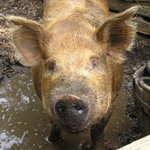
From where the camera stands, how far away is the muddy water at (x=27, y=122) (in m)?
4.12

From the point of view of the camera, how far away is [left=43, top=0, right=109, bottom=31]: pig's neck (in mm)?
3461

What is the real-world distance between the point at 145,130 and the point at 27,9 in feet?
17.9

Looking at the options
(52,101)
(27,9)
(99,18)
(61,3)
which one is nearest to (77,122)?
(52,101)

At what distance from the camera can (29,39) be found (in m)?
3.25

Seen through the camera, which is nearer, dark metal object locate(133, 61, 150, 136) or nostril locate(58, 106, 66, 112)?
nostril locate(58, 106, 66, 112)

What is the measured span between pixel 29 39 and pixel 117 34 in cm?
106

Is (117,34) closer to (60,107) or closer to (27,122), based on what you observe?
(60,107)

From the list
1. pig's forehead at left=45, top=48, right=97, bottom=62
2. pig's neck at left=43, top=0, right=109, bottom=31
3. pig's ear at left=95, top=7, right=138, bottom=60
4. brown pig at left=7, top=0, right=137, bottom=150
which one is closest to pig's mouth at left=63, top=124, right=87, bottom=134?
brown pig at left=7, top=0, right=137, bottom=150

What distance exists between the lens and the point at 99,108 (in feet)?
8.73

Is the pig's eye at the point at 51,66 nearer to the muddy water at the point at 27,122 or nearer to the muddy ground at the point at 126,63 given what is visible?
the muddy water at the point at 27,122

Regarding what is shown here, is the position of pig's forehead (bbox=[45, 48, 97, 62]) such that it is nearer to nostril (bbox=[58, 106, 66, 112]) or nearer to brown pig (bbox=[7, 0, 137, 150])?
brown pig (bbox=[7, 0, 137, 150])

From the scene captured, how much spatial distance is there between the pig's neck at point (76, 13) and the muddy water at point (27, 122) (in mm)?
1564

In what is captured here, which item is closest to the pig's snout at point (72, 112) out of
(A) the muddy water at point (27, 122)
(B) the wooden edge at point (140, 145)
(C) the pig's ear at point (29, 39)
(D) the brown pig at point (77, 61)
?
(D) the brown pig at point (77, 61)

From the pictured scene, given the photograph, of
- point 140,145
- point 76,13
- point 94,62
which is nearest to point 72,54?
point 94,62
